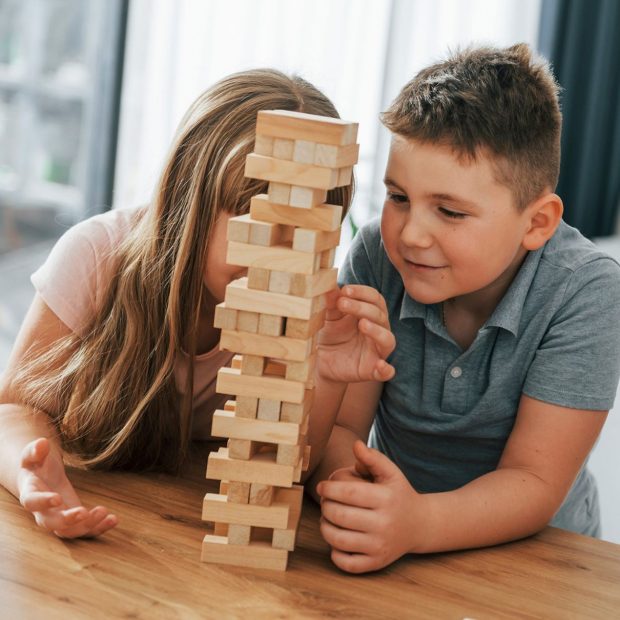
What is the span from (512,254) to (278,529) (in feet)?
1.73

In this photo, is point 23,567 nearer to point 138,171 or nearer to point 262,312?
point 262,312

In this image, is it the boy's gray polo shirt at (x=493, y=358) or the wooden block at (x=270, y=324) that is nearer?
the wooden block at (x=270, y=324)

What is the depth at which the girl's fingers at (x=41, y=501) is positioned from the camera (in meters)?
0.96

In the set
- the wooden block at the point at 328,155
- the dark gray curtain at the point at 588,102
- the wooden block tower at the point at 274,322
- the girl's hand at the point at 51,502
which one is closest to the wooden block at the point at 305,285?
the wooden block tower at the point at 274,322

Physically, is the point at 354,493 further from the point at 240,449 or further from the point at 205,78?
the point at 205,78

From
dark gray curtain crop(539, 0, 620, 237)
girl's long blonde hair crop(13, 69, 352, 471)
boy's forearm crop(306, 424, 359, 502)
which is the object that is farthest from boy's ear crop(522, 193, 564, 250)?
dark gray curtain crop(539, 0, 620, 237)

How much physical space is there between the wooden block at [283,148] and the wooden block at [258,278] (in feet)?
0.37

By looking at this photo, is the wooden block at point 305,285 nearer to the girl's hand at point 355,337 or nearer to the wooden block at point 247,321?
the wooden block at point 247,321

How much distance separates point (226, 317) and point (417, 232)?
0.35 metres

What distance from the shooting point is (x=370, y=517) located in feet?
3.33

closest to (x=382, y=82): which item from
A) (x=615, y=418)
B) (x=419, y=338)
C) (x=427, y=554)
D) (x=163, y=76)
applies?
(x=163, y=76)

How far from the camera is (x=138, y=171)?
304 centimetres

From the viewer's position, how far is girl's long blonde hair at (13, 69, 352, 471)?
48.5 inches

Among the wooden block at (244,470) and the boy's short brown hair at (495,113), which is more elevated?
the boy's short brown hair at (495,113)
